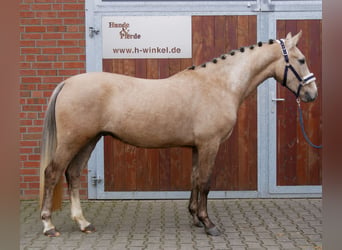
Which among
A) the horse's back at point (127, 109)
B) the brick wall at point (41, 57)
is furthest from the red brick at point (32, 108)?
the horse's back at point (127, 109)

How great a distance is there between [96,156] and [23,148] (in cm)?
100

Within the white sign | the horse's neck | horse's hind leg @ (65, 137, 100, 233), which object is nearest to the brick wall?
the white sign

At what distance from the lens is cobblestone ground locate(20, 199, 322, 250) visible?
404 centimetres

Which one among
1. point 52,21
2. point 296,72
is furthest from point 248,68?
point 52,21

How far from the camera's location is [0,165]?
80 centimetres

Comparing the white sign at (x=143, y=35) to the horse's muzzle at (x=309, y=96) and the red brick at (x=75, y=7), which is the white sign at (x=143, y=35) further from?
the horse's muzzle at (x=309, y=96)

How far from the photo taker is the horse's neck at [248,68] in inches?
175

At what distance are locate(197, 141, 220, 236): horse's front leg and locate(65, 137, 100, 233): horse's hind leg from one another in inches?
44.6

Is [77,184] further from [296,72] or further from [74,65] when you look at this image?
[296,72]

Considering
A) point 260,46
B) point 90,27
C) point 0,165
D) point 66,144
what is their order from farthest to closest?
point 90,27
point 260,46
point 66,144
point 0,165

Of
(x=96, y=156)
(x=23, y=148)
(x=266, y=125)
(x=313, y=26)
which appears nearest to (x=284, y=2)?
(x=313, y=26)

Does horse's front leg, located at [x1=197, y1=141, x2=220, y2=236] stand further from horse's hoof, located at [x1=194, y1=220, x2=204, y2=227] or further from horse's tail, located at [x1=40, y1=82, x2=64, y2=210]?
horse's tail, located at [x1=40, y1=82, x2=64, y2=210]

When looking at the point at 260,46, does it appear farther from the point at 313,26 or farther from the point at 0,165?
the point at 0,165

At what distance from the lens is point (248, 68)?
446 centimetres
